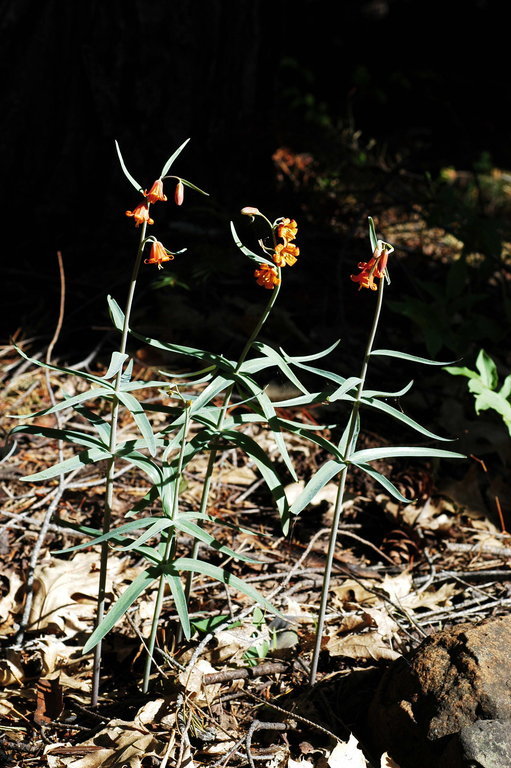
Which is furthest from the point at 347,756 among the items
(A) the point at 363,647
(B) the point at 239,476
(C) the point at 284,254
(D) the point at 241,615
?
(B) the point at 239,476

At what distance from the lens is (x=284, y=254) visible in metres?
1.40

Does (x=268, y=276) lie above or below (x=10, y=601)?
above

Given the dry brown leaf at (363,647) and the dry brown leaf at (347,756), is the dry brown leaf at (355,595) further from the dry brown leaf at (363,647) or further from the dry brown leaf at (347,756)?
the dry brown leaf at (347,756)

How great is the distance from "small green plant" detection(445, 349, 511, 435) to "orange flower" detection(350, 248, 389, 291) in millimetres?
1115

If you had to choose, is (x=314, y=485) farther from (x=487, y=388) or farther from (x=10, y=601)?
(x=487, y=388)

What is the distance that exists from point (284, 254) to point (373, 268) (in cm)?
19

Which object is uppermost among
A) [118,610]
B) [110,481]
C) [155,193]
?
[155,193]

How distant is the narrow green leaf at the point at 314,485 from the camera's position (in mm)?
1469

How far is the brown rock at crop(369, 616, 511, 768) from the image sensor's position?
155cm

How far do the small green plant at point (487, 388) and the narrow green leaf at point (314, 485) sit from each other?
105 cm

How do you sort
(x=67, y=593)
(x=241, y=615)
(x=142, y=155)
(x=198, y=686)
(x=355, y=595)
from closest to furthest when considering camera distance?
(x=198, y=686), (x=241, y=615), (x=67, y=593), (x=355, y=595), (x=142, y=155)

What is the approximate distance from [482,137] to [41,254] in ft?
16.3

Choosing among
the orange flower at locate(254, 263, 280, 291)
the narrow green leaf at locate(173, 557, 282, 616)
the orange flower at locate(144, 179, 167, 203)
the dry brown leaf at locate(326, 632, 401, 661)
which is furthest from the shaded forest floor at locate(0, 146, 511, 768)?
the orange flower at locate(144, 179, 167, 203)

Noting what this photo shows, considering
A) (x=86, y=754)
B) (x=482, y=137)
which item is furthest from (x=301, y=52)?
(x=86, y=754)
